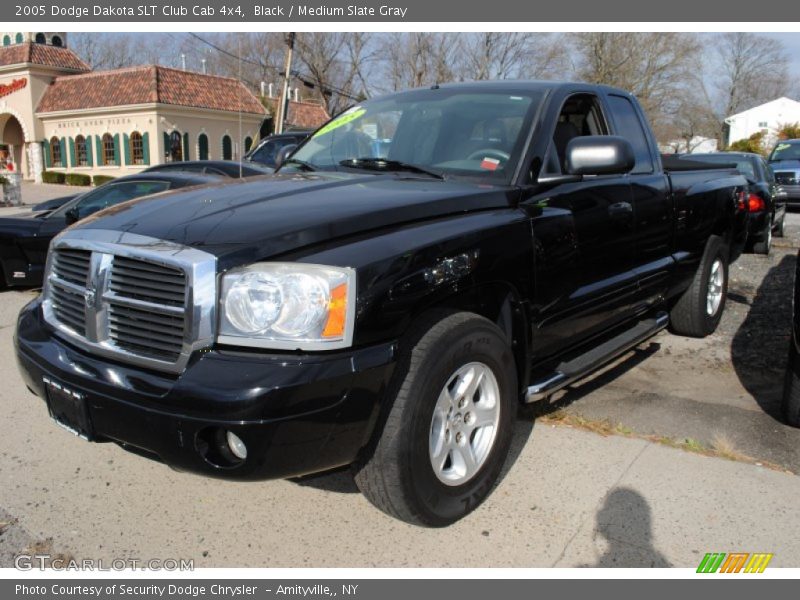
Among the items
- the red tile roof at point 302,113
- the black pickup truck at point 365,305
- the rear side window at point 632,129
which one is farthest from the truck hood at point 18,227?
the red tile roof at point 302,113

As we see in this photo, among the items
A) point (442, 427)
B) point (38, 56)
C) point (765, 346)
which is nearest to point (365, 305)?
point (442, 427)

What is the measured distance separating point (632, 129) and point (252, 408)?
3.56 meters

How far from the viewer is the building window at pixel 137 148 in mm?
33656

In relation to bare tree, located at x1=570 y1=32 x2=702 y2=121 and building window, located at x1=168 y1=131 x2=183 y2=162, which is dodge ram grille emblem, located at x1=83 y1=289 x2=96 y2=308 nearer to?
building window, located at x1=168 y1=131 x2=183 y2=162

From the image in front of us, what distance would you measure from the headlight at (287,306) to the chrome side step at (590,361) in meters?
1.36

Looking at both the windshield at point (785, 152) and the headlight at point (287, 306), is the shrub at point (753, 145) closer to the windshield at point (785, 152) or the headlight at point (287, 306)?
the windshield at point (785, 152)

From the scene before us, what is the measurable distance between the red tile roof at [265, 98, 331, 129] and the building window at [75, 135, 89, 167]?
1108 centimetres

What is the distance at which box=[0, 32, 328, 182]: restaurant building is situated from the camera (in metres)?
33.3

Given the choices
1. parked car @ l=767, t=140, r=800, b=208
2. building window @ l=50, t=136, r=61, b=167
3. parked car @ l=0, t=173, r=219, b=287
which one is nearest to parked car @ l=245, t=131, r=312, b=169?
parked car @ l=0, t=173, r=219, b=287

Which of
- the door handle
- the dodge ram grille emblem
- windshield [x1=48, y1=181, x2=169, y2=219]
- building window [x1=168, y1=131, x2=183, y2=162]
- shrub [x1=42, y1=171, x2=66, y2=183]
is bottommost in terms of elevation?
shrub [x1=42, y1=171, x2=66, y2=183]

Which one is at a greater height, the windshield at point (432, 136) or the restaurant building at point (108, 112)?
the windshield at point (432, 136)

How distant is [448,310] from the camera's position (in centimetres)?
282

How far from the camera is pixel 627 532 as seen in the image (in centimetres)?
290

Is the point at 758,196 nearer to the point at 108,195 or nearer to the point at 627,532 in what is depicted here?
the point at 627,532
